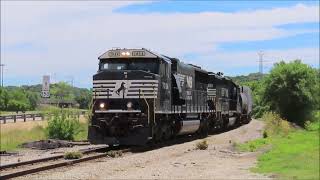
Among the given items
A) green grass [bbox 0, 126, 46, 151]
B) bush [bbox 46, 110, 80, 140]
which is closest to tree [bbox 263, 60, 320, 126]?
green grass [bbox 0, 126, 46, 151]

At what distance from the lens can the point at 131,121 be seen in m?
20.4

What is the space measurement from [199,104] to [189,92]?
8.74 ft

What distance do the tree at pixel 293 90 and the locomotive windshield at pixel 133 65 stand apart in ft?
137

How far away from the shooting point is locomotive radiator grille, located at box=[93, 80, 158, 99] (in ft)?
68.4

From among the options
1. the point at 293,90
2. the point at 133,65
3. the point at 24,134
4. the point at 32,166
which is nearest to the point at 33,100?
the point at 293,90

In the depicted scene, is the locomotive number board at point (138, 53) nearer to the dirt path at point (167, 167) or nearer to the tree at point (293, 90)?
the dirt path at point (167, 167)

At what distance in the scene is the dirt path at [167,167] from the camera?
42.6 ft

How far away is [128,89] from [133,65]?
1210 millimetres

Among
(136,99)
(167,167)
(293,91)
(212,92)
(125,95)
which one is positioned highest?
(293,91)

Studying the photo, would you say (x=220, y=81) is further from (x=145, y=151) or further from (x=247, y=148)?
(x=145, y=151)

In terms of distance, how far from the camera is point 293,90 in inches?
2421

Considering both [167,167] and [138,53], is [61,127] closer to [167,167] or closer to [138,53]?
[138,53]

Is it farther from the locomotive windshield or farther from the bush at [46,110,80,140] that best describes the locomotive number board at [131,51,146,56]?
the bush at [46,110,80,140]

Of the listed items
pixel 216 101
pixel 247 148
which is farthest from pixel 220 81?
pixel 247 148
